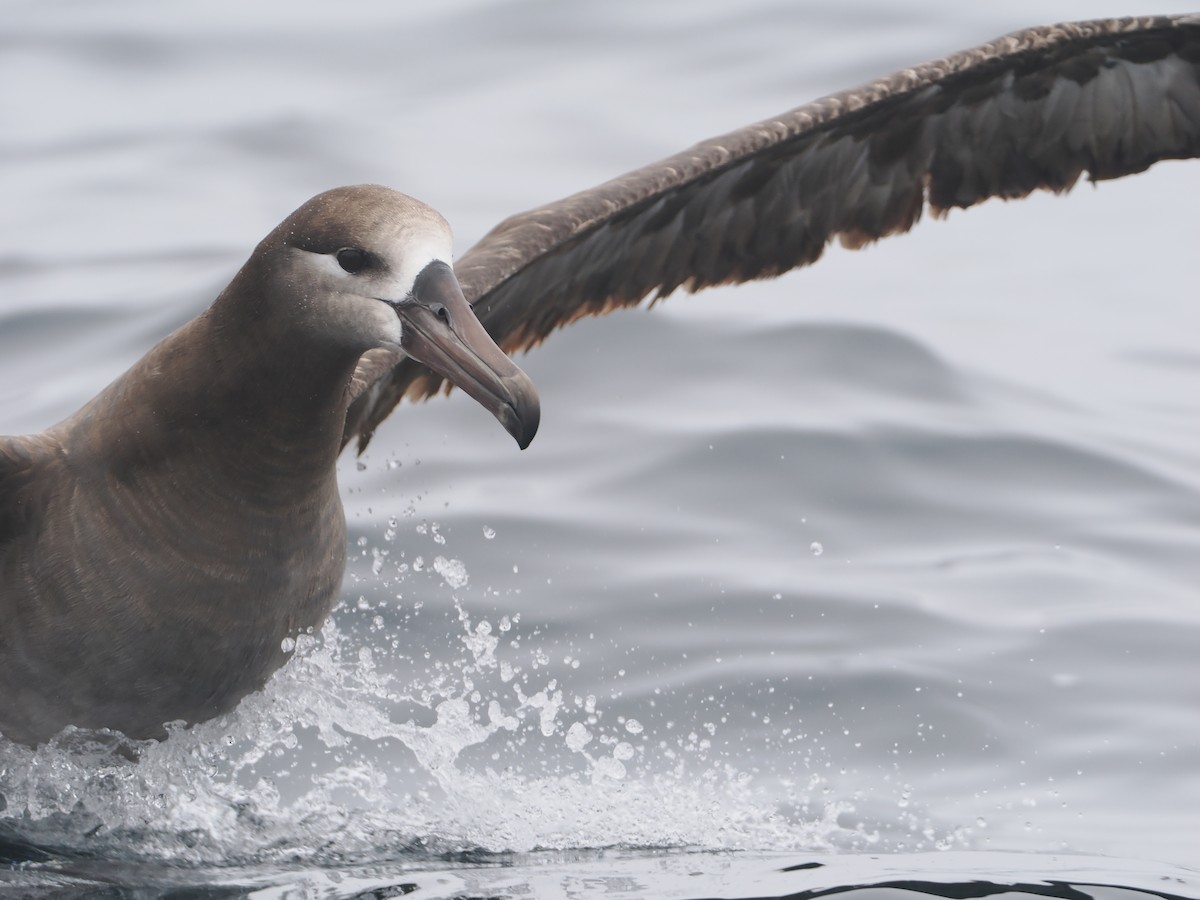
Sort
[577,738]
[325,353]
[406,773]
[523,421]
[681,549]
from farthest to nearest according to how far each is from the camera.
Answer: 1. [681,549]
2. [577,738]
3. [406,773]
4. [325,353]
5. [523,421]

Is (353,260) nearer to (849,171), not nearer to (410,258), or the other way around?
(410,258)

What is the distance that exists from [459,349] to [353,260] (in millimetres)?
351

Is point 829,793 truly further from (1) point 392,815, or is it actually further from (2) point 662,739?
(1) point 392,815

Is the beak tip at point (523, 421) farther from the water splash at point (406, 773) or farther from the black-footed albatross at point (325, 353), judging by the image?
the water splash at point (406, 773)

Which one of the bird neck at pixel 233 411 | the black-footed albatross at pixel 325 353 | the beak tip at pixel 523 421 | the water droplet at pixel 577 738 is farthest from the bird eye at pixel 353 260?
the water droplet at pixel 577 738

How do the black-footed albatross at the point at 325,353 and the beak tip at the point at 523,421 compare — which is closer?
the beak tip at the point at 523,421

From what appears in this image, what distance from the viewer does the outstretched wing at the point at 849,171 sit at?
6281 mm

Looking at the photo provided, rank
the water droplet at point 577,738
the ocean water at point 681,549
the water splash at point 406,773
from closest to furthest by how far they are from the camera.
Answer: the water splash at point 406,773, the ocean water at point 681,549, the water droplet at point 577,738

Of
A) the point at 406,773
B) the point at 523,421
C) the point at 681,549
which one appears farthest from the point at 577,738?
the point at 523,421

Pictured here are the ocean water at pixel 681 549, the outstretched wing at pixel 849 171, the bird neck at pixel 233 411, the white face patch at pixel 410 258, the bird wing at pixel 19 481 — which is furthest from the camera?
the outstretched wing at pixel 849 171

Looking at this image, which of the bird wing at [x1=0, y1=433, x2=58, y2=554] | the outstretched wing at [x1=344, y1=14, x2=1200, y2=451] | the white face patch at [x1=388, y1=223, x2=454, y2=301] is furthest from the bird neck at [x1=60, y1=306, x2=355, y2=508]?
the outstretched wing at [x1=344, y1=14, x2=1200, y2=451]

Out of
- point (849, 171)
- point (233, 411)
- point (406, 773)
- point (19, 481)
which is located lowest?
point (406, 773)

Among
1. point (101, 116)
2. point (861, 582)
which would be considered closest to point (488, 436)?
point (861, 582)

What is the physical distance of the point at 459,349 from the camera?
4570 mm
